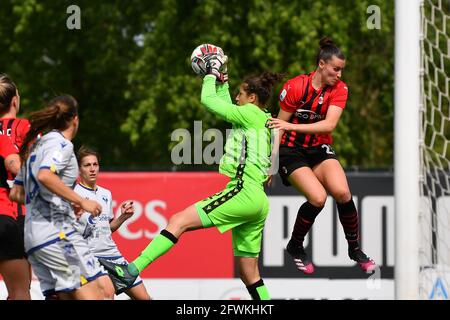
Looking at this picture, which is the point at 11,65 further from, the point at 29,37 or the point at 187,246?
the point at 187,246

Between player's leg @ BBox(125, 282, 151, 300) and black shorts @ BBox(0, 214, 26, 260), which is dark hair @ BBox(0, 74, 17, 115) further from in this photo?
player's leg @ BBox(125, 282, 151, 300)

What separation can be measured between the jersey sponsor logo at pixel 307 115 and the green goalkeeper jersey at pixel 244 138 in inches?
10.4

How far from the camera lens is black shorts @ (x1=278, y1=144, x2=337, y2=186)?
8.12 m

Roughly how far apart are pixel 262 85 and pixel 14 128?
1.99m

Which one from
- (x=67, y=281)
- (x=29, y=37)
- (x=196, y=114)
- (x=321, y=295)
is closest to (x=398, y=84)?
(x=67, y=281)

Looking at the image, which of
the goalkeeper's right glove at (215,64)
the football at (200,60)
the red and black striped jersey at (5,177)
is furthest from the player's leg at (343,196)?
the red and black striped jersey at (5,177)

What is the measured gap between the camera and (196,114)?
18.7m

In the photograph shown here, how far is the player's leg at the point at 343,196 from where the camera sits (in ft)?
26.5

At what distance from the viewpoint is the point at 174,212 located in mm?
13453

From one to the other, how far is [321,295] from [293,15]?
24.6 ft

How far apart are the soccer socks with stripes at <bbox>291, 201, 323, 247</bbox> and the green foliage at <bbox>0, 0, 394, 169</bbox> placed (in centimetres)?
981
